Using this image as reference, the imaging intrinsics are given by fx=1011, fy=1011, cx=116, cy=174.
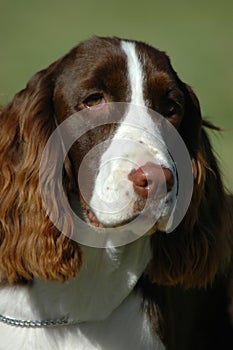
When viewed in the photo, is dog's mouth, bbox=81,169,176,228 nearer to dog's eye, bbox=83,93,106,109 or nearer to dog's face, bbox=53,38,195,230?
dog's face, bbox=53,38,195,230

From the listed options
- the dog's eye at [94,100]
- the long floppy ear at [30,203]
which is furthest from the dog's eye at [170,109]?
the long floppy ear at [30,203]

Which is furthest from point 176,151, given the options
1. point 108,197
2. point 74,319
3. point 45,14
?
point 45,14

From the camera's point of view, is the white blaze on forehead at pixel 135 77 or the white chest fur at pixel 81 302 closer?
the white blaze on forehead at pixel 135 77

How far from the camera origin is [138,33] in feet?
49.4

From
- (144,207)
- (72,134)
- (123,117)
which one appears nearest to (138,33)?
(72,134)

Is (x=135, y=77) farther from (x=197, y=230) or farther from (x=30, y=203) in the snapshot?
(x=197, y=230)

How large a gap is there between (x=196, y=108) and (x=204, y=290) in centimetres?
120

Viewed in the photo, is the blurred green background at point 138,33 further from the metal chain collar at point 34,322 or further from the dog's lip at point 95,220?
the dog's lip at point 95,220

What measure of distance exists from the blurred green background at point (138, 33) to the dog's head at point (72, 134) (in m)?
6.28

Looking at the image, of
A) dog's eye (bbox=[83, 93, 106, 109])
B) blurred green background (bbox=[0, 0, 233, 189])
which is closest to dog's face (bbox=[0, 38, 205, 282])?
dog's eye (bbox=[83, 93, 106, 109])

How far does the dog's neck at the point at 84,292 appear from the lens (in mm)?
4773

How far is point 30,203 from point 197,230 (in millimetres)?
898

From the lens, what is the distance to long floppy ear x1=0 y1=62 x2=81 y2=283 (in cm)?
462

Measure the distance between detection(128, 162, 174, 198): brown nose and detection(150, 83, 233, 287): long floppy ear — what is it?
0.72 m
